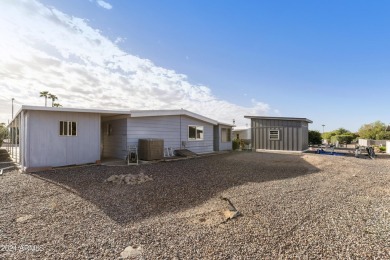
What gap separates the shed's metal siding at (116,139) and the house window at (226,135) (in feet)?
29.5

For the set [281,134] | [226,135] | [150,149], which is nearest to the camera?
[150,149]

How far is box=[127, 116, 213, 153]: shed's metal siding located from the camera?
11.0 metres

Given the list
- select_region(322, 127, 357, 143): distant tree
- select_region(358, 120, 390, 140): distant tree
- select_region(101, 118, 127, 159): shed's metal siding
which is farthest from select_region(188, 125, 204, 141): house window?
select_region(358, 120, 390, 140): distant tree

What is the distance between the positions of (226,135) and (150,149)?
9.30 m

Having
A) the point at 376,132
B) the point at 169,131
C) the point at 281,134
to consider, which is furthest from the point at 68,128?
the point at 376,132

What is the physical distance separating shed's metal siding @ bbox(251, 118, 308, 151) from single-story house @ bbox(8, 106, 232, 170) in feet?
22.3

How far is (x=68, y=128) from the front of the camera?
8.84 metres

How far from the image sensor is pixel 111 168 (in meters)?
8.63

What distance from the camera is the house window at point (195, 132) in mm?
14166

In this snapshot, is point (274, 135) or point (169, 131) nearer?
point (169, 131)

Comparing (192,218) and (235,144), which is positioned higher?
(235,144)

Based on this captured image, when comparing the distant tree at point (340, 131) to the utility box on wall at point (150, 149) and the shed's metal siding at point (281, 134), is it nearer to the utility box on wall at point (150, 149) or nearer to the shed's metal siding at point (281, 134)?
the shed's metal siding at point (281, 134)

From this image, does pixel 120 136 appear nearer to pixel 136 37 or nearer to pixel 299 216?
pixel 136 37

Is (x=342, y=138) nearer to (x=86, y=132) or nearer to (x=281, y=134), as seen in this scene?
(x=281, y=134)
